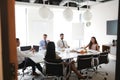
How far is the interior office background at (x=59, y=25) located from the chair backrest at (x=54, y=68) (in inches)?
123

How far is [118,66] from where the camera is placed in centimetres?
100

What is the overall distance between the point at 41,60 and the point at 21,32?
3621 mm

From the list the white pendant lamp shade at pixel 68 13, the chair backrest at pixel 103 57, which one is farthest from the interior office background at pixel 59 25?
the chair backrest at pixel 103 57

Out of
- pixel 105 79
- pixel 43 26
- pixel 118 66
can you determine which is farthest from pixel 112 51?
pixel 118 66

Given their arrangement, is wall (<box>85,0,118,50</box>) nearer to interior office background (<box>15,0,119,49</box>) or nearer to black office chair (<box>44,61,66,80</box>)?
interior office background (<box>15,0,119,49</box>)

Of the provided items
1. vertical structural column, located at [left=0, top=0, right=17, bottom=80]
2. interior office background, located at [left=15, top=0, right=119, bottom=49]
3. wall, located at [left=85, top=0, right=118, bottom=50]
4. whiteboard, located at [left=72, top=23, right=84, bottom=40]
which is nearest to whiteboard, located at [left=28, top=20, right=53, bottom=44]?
interior office background, located at [left=15, top=0, right=119, bottom=49]

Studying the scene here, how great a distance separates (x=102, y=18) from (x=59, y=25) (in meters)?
2.16

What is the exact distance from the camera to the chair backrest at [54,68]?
3171mm

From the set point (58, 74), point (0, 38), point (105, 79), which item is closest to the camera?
point (0, 38)

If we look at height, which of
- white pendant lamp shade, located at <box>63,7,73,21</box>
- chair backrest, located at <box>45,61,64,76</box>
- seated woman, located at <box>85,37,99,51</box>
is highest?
white pendant lamp shade, located at <box>63,7,73,21</box>

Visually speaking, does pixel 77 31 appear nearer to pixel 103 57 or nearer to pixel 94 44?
pixel 94 44

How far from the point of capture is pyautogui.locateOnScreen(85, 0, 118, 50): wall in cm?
654

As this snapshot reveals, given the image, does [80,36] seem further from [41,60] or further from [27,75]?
[41,60]

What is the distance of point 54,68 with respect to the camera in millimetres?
3203
